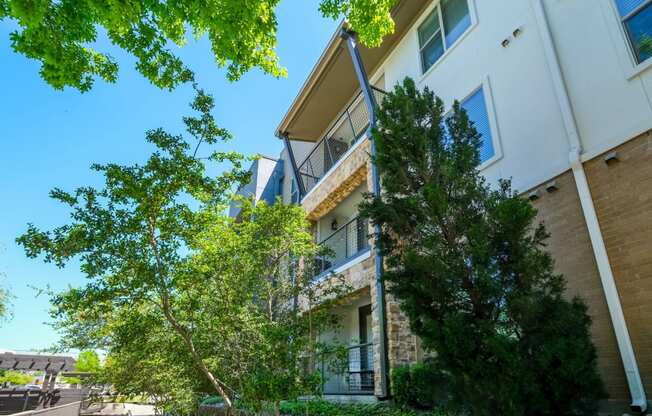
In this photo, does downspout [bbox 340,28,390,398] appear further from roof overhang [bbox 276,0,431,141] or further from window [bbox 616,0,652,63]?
window [bbox 616,0,652,63]

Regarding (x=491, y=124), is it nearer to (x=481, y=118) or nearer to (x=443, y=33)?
(x=481, y=118)

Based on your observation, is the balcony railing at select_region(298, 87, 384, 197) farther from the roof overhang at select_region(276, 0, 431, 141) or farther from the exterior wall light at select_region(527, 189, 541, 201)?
the exterior wall light at select_region(527, 189, 541, 201)

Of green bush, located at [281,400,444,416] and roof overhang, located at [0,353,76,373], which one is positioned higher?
roof overhang, located at [0,353,76,373]

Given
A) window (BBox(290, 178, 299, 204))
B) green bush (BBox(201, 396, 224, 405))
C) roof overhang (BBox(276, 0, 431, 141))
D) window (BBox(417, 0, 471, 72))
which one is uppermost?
roof overhang (BBox(276, 0, 431, 141))

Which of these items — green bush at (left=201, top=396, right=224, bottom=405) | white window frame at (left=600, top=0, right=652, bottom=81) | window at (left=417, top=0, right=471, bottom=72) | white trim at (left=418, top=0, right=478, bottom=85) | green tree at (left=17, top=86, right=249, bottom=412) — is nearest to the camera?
white window frame at (left=600, top=0, right=652, bottom=81)

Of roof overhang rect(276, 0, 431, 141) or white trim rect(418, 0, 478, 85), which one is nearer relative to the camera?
white trim rect(418, 0, 478, 85)

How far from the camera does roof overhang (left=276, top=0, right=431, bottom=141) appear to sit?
1113 cm

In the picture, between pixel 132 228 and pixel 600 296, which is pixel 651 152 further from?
pixel 132 228

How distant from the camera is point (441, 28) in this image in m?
9.87

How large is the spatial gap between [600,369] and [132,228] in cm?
719

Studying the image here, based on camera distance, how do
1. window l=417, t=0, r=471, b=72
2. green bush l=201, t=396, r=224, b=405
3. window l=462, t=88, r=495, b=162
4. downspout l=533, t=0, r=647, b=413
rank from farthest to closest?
green bush l=201, t=396, r=224, b=405 → window l=417, t=0, r=471, b=72 → window l=462, t=88, r=495, b=162 → downspout l=533, t=0, r=647, b=413

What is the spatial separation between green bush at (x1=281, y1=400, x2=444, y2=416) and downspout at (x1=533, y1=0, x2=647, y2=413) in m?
2.50

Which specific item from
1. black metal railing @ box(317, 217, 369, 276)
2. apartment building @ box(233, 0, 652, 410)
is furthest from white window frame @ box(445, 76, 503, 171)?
black metal railing @ box(317, 217, 369, 276)

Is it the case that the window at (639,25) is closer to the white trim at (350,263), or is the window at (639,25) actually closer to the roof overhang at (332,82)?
the roof overhang at (332,82)
